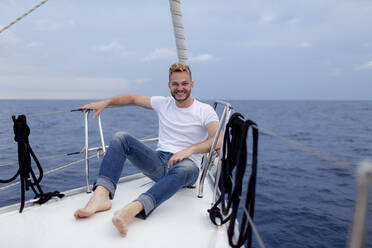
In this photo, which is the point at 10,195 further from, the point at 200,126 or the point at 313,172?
the point at 313,172

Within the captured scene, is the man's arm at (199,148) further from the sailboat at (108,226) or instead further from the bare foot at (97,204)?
the bare foot at (97,204)

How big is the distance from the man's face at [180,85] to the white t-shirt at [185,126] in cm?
13

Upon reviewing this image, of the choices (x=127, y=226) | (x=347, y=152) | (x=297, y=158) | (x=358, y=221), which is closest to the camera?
(x=358, y=221)

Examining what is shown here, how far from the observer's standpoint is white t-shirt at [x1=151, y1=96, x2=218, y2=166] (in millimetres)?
2199

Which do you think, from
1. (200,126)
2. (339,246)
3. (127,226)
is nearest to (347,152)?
(339,246)

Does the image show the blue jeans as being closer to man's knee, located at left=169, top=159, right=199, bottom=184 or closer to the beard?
man's knee, located at left=169, top=159, right=199, bottom=184

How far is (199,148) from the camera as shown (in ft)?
6.66

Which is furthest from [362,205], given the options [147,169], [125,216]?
[147,169]

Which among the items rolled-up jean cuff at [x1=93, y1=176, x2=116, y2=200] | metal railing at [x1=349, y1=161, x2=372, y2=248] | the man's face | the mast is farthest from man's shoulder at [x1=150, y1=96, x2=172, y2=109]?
metal railing at [x1=349, y1=161, x2=372, y2=248]

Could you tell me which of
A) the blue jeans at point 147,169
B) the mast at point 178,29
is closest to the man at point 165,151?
the blue jeans at point 147,169

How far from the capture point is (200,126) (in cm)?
222

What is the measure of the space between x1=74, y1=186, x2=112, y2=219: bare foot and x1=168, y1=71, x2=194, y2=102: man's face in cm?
90

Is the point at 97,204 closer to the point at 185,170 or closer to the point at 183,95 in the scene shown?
the point at 185,170

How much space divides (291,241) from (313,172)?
285cm
